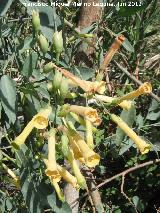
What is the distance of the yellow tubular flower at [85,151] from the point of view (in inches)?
31.2

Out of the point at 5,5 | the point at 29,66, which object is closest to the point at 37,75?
the point at 29,66

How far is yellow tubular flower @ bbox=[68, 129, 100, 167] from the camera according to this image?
2.60 feet

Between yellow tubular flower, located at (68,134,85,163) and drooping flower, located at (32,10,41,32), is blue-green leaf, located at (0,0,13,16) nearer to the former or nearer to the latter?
drooping flower, located at (32,10,41,32)

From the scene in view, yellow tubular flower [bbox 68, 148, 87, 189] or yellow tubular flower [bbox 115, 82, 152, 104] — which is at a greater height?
yellow tubular flower [bbox 115, 82, 152, 104]

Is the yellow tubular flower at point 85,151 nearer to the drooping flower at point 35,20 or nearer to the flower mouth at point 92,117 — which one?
the flower mouth at point 92,117

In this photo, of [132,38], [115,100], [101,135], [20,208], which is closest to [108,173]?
[101,135]

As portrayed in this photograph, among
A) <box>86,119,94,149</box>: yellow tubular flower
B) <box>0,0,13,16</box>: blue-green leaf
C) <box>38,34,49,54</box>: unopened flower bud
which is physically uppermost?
<box>0,0,13,16</box>: blue-green leaf

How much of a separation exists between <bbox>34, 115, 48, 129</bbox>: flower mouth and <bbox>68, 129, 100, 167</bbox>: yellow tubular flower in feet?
0.20

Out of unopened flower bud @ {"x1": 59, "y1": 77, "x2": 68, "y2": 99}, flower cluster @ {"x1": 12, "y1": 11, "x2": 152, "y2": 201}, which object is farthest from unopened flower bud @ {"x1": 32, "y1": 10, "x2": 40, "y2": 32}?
unopened flower bud @ {"x1": 59, "y1": 77, "x2": 68, "y2": 99}

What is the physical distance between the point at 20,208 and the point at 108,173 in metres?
0.86

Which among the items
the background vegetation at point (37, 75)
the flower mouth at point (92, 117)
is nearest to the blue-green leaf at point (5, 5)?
the background vegetation at point (37, 75)

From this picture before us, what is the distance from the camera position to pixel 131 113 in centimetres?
110

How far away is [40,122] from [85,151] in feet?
0.31

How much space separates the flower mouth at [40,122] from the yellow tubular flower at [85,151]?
6 cm
